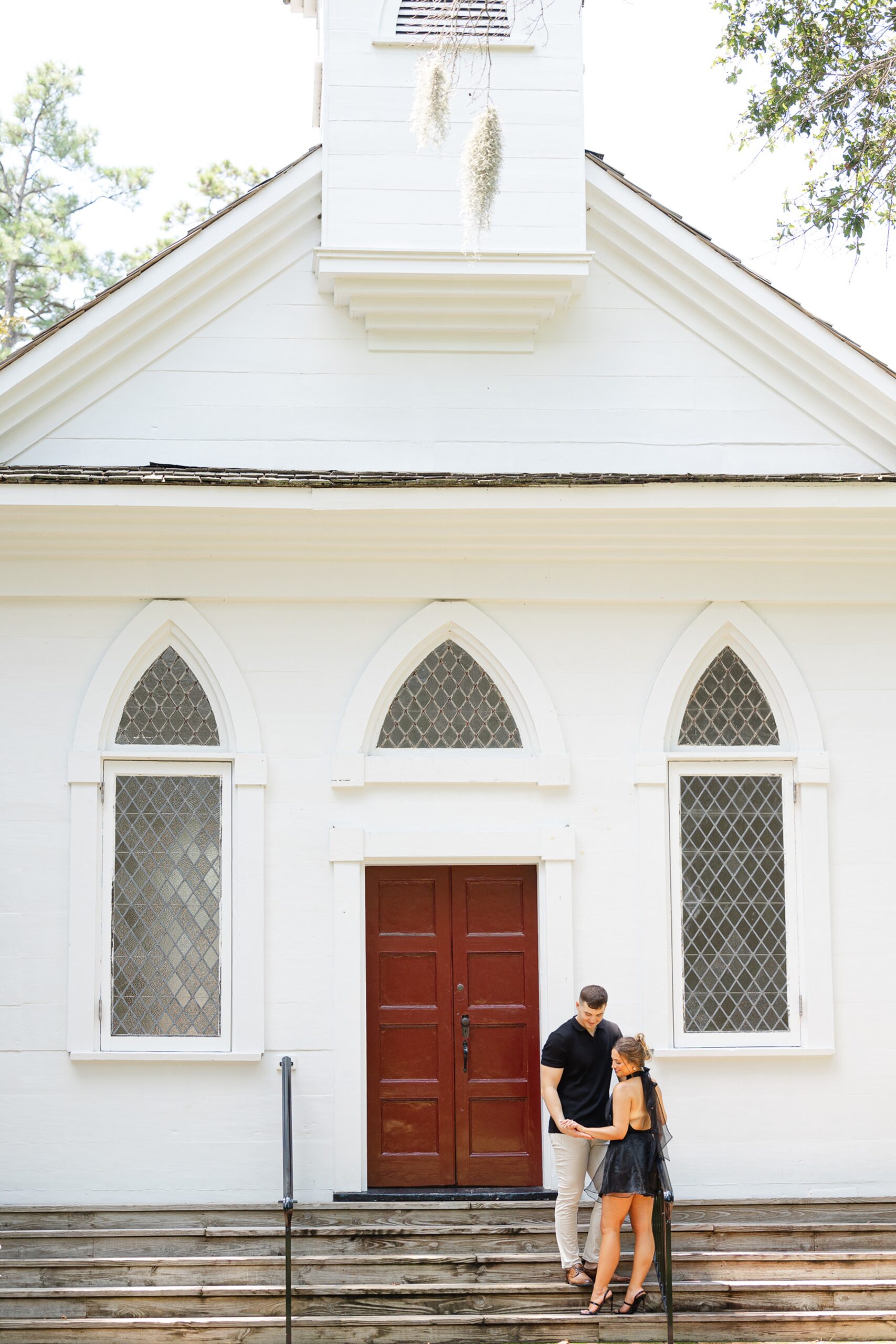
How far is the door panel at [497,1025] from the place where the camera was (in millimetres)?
9359

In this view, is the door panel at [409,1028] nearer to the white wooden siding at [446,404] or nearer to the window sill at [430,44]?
the white wooden siding at [446,404]

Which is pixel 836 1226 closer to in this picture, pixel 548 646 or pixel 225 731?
pixel 548 646

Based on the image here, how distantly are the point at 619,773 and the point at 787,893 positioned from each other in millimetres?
1353

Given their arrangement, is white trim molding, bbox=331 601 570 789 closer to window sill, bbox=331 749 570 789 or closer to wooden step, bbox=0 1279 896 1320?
window sill, bbox=331 749 570 789

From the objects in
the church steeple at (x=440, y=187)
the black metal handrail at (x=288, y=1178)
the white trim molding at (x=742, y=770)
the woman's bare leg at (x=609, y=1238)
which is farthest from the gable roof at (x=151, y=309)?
the woman's bare leg at (x=609, y=1238)

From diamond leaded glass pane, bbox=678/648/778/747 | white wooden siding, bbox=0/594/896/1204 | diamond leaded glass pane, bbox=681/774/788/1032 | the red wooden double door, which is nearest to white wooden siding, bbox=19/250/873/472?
white wooden siding, bbox=0/594/896/1204

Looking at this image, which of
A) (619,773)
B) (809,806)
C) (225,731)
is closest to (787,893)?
(809,806)

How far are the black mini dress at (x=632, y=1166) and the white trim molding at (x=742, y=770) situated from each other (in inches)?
48.6

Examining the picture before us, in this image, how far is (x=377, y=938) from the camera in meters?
9.47

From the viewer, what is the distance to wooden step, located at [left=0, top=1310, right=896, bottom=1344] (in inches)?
312

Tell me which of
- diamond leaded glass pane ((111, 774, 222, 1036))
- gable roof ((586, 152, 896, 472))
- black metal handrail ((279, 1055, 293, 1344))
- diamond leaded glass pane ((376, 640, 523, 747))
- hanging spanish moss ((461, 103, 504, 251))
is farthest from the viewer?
gable roof ((586, 152, 896, 472))

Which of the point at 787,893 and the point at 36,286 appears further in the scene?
the point at 36,286

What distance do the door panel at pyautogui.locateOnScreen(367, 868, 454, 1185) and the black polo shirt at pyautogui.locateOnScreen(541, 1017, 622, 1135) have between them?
1.18 metres

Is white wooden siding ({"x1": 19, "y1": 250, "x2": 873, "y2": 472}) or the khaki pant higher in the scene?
white wooden siding ({"x1": 19, "y1": 250, "x2": 873, "y2": 472})
